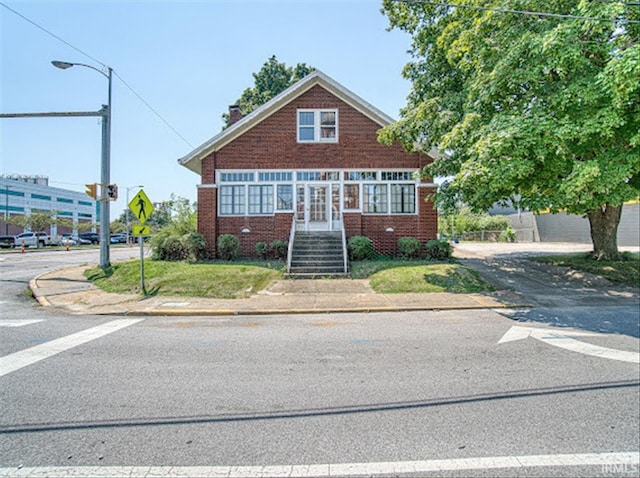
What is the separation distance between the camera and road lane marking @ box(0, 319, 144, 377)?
4941 millimetres

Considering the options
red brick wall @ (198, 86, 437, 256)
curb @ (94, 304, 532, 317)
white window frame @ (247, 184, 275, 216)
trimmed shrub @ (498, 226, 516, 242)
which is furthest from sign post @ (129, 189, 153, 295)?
trimmed shrub @ (498, 226, 516, 242)

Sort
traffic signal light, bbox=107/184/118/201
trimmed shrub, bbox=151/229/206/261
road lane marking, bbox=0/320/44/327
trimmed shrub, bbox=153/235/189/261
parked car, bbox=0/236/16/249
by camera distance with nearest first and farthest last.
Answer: road lane marking, bbox=0/320/44/327
traffic signal light, bbox=107/184/118/201
trimmed shrub, bbox=151/229/206/261
trimmed shrub, bbox=153/235/189/261
parked car, bbox=0/236/16/249

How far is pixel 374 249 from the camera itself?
16719 mm

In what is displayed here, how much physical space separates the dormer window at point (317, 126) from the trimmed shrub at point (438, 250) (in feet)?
21.3

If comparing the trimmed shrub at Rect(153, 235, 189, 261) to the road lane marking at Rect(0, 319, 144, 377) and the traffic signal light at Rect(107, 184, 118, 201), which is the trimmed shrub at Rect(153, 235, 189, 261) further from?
the road lane marking at Rect(0, 319, 144, 377)

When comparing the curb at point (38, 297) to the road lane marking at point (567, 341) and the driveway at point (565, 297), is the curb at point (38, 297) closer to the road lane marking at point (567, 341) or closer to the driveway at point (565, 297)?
the road lane marking at point (567, 341)

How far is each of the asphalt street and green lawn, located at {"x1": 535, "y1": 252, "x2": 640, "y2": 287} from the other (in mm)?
6450

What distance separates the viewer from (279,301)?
9.69 m

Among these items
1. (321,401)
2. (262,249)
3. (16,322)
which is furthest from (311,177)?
(321,401)

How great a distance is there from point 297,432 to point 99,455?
5.14 feet

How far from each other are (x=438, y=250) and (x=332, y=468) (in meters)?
13.9

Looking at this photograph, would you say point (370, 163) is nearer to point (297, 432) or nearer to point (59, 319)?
point (59, 319)

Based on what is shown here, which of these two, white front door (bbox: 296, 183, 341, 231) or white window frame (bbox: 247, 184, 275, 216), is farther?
white window frame (bbox: 247, 184, 275, 216)

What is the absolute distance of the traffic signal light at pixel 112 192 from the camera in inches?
567
